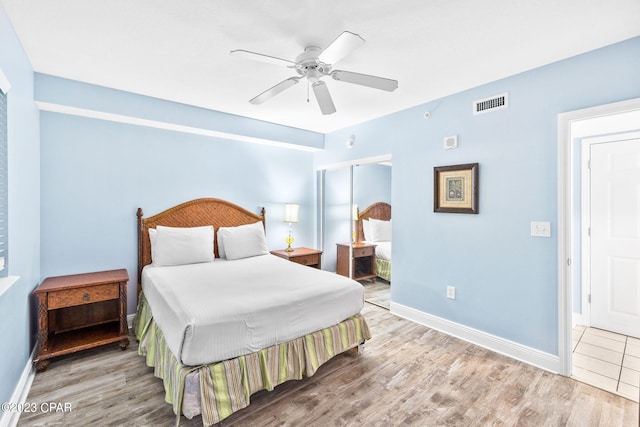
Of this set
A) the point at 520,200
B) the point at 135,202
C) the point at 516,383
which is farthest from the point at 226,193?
the point at 516,383

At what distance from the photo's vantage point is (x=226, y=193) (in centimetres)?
409

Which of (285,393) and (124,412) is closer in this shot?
(124,412)

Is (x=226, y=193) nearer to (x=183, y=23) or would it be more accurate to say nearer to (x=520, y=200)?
(x=183, y=23)

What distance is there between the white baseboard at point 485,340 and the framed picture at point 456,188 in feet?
3.91

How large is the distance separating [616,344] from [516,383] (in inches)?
58.3

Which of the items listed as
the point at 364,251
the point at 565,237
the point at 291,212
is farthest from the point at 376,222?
the point at 565,237

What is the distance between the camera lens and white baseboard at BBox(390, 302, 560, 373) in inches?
97.5

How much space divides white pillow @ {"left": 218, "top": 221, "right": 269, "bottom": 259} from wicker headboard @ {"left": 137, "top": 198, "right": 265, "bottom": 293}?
0.63 feet

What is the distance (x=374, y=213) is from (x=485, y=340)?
196 cm

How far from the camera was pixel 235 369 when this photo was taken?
1.92 m

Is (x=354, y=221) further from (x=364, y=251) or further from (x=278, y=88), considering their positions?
(x=278, y=88)

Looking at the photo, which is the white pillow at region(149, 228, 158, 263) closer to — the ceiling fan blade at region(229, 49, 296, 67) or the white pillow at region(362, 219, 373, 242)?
A: the ceiling fan blade at region(229, 49, 296, 67)

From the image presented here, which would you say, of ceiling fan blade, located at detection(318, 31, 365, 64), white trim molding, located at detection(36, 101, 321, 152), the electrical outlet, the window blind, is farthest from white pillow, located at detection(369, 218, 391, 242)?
the window blind

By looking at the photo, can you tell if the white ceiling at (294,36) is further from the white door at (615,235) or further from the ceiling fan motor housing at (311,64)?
the white door at (615,235)
